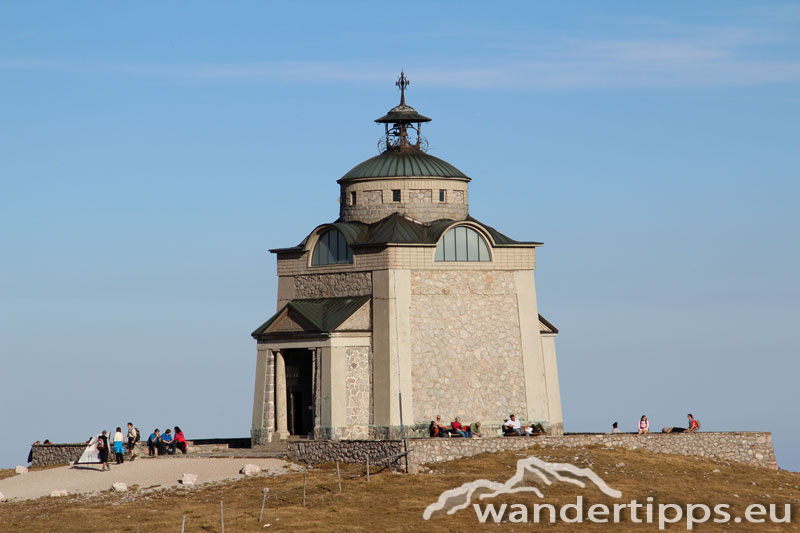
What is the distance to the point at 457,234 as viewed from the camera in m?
55.2

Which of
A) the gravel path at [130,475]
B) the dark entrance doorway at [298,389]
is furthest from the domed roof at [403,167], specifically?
the gravel path at [130,475]

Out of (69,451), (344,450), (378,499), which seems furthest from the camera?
(69,451)

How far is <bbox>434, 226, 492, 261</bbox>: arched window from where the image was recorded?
54.8m

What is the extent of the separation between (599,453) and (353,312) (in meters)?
10.7

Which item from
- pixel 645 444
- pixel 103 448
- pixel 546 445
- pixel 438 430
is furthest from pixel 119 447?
pixel 645 444

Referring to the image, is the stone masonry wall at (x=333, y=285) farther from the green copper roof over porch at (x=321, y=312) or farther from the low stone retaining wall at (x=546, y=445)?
the low stone retaining wall at (x=546, y=445)

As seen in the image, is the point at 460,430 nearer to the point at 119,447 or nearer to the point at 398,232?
the point at 398,232

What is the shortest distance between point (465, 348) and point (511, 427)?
156 inches

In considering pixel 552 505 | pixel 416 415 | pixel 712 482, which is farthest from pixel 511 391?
pixel 552 505

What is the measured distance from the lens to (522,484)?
144 feet

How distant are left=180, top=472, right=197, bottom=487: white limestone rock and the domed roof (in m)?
15.8

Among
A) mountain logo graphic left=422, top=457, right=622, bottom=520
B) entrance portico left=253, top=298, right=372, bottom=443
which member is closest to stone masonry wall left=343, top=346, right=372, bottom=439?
entrance portico left=253, top=298, right=372, bottom=443

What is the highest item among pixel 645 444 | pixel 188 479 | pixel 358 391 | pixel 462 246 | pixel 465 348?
pixel 462 246

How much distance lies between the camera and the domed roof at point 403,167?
57.2 meters
